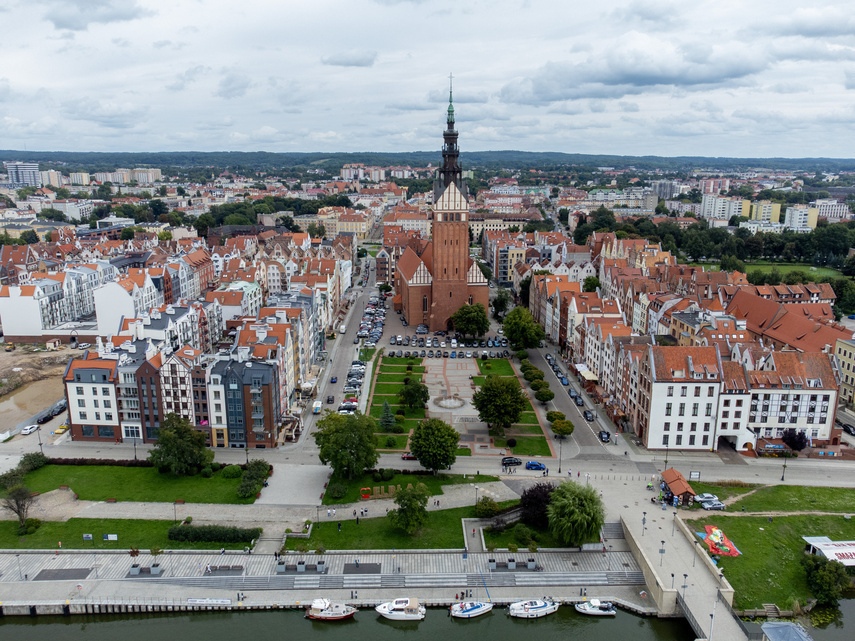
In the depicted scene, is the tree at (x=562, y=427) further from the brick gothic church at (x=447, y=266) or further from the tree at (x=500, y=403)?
the brick gothic church at (x=447, y=266)

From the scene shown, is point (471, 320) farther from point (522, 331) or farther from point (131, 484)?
point (131, 484)

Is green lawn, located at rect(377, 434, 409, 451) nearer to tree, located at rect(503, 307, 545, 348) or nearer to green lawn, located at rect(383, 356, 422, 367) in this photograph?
green lawn, located at rect(383, 356, 422, 367)

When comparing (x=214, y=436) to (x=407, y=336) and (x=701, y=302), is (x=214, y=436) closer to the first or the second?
(x=407, y=336)

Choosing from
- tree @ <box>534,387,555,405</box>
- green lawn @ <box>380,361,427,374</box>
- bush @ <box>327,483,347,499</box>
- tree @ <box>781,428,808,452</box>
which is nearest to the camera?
bush @ <box>327,483,347,499</box>

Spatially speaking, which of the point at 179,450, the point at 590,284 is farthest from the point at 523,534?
the point at 590,284

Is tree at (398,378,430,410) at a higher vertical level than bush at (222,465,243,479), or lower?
higher

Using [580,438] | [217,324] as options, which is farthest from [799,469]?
[217,324]

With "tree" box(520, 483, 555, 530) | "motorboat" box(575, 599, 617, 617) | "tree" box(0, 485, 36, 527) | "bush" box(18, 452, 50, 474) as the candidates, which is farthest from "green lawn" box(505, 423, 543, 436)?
"bush" box(18, 452, 50, 474)

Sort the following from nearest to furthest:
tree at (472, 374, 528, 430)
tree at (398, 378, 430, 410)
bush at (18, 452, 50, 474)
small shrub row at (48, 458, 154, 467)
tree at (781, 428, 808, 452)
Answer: bush at (18, 452, 50, 474)
small shrub row at (48, 458, 154, 467)
tree at (781, 428, 808, 452)
tree at (472, 374, 528, 430)
tree at (398, 378, 430, 410)

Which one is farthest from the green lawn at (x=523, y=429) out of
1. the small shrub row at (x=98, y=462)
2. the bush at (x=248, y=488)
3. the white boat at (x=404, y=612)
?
the small shrub row at (x=98, y=462)
